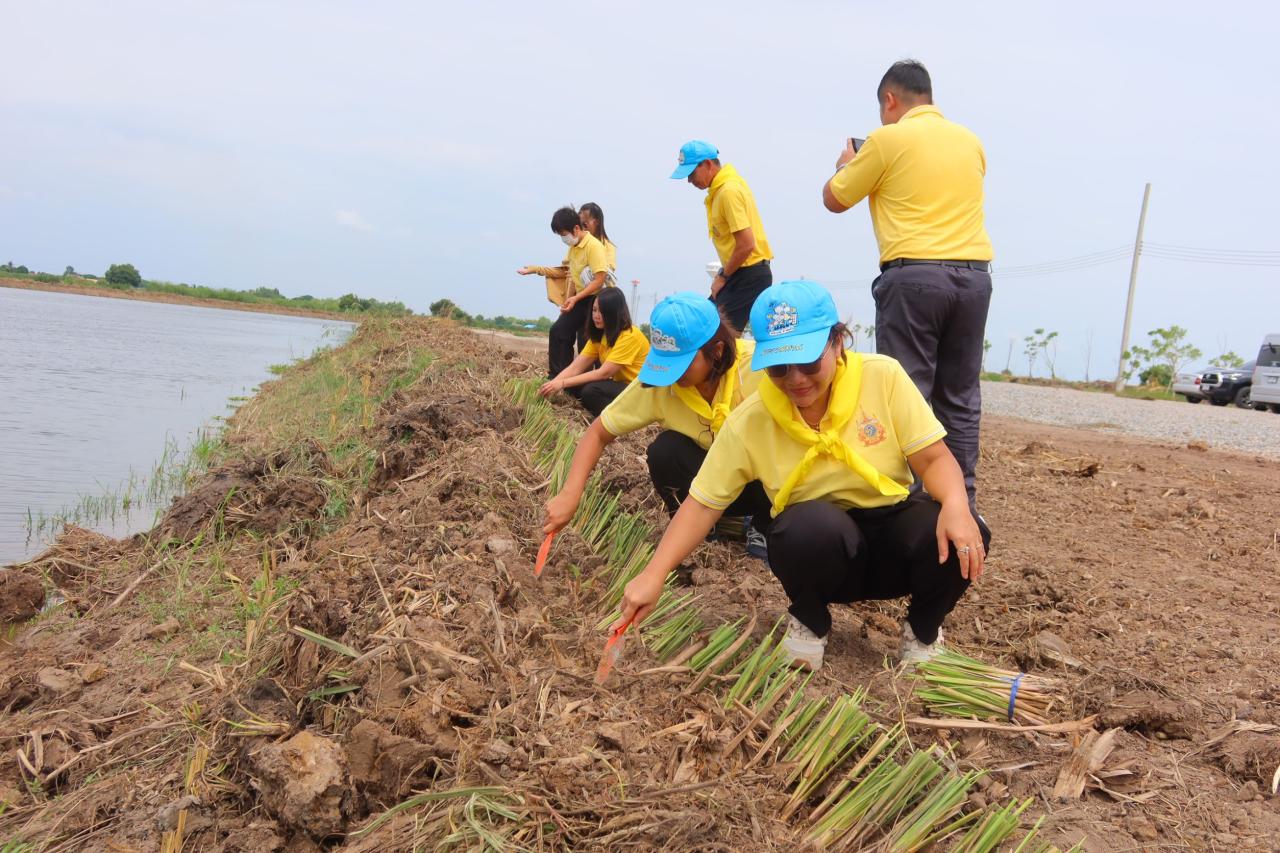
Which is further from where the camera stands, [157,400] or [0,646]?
[157,400]

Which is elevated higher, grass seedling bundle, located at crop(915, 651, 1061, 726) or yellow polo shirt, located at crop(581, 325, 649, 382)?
yellow polo shirt, located at crop(581, 325, 649, 382)

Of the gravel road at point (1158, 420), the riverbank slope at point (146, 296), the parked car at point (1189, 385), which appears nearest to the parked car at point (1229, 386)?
the parked car at point (1189, 385)

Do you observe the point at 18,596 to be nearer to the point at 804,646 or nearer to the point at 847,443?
the point at 804,646

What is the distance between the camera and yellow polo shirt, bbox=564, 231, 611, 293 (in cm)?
630

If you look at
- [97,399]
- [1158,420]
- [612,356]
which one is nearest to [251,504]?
[612,356]

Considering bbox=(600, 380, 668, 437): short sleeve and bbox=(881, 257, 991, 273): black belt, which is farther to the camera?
bbox=(881, 257, 991, 273): black belt

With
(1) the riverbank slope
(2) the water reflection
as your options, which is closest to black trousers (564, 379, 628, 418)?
(2) the water reflection

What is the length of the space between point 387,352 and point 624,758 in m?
9.52

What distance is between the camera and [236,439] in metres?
8.08

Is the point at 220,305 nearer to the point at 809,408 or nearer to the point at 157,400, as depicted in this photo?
the point at 157,400

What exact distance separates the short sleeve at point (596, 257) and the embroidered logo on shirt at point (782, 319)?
4.16 m

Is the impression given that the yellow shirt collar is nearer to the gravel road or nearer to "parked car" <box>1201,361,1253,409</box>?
the gravel road

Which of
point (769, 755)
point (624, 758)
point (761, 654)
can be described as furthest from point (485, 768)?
point (761, 654)

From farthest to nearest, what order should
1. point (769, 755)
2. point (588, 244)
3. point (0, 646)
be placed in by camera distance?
1. point (588, 244)
2. point (0, 646)
3. point (769, 755)
